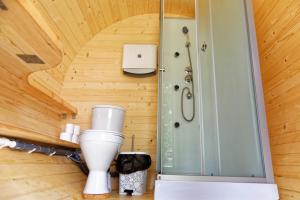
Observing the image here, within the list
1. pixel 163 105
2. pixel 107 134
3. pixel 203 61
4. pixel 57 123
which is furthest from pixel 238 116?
pixel 57 123

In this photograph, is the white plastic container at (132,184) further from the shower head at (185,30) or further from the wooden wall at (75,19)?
the shower head at (185,30)

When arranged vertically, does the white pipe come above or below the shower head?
below

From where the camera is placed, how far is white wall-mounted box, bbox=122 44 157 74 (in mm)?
2641

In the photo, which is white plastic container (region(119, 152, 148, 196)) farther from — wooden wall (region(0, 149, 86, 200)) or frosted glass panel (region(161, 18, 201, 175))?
wooden wall (region(0, 149, 86, 200))

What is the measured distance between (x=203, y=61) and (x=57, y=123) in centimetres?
171

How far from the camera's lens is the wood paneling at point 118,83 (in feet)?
8.32

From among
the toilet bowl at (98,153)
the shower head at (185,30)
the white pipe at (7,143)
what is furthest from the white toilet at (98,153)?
the shower head at (185,30)

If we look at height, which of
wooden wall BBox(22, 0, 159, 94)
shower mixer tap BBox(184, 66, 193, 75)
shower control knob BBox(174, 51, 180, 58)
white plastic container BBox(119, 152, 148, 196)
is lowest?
white plastic container BBox(119, 152, 148, 196)

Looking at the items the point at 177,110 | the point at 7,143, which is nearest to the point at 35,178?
the point at 7,143

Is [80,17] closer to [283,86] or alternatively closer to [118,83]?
A: [118,83]

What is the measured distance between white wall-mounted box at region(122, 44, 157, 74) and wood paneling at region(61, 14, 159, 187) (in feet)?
0.37

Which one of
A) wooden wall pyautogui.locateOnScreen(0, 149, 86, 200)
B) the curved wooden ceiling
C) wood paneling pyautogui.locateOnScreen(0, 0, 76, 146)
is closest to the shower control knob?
the curved wooden ceiling

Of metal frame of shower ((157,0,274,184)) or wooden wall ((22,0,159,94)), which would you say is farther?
wooden wall ((22,0,159,94))

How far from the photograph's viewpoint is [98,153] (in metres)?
1.81
